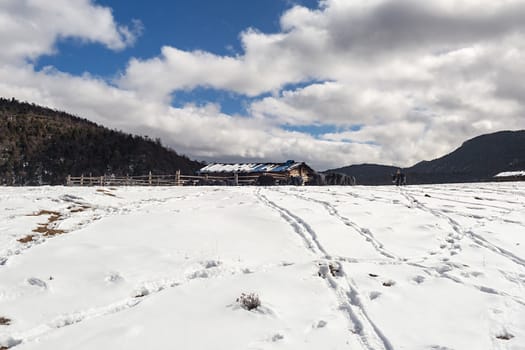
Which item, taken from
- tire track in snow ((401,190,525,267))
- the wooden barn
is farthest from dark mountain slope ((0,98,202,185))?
tire track in snow ((401,190,525,267))

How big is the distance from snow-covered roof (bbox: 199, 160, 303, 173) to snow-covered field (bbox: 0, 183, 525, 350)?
3768cm

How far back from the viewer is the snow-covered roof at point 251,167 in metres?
50.8

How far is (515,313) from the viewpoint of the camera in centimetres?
532

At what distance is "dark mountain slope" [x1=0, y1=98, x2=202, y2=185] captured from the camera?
88.3 m

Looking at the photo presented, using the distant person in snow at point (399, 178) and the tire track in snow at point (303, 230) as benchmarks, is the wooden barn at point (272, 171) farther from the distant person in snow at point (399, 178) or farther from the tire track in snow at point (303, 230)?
the tire track in snow at point (303, 230)

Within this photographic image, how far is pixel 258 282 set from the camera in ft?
21.8

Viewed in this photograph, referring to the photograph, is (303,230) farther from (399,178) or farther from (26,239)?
(399,178)

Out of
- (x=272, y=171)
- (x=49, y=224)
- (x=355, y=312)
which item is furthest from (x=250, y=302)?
(x=272, y=171)

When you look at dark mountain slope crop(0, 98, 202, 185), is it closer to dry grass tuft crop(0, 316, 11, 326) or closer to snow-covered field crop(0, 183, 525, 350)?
snow-covered field crop(0, 183, 525, 350)

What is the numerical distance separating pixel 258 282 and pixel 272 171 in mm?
43477

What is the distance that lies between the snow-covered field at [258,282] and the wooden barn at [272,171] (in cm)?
3331

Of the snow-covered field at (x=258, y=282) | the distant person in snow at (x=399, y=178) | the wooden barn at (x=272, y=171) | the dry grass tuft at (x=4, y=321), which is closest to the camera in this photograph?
the snow-covered field at (x=258, y=282)

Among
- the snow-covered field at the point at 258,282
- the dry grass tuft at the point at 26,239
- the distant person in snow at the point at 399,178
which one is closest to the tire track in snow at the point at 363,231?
the snow-covered field at the point at 258,282

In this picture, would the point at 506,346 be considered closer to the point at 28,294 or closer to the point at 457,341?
the point at 457,341
